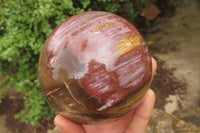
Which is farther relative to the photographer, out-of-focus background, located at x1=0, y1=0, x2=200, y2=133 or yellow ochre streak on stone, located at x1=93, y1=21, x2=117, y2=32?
out-of-focus background, located at x1=0, y1=0, x2=200, y2=133

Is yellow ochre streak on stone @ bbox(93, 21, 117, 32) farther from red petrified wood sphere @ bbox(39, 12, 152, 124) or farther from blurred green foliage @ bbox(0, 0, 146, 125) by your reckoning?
blurred green foliage @ bbox(0, 0, 146, 125)

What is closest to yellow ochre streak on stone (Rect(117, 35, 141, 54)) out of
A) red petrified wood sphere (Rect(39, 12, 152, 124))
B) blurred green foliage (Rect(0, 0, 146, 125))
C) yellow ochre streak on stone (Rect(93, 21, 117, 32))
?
red petrified wood sphere (Rect(39, 12, 152, 124))

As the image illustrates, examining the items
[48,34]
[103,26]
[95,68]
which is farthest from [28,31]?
[95,68]

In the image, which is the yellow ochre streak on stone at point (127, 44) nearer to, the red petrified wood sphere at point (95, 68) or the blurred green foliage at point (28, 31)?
the red petrified wood sphere at point (95, 68)

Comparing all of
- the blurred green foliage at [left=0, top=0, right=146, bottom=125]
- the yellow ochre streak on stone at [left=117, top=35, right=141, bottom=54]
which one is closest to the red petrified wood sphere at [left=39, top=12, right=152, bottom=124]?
the yellow ochre streak on stone at [left=117, top=35, right=141, bottom=54]

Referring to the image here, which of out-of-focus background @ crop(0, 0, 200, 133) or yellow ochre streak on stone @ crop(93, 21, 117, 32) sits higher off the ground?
yellow ochre streak on stone @ crop(93, 21, 117, 32)

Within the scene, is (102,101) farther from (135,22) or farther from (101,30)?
(135,22)

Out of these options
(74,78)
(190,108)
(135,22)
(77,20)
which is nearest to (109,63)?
(74,78)
